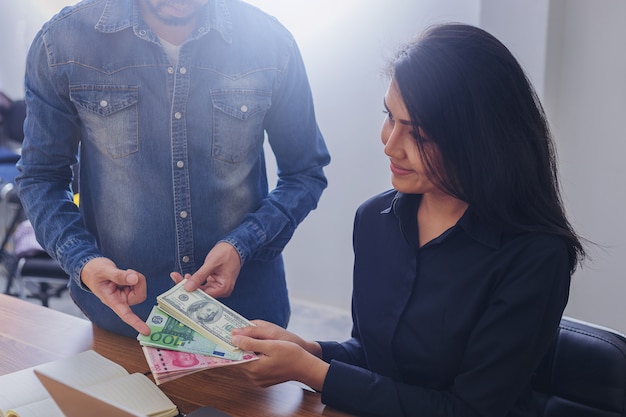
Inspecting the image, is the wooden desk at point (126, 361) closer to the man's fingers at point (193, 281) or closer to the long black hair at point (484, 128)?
the man's fingers at point (193, 281)

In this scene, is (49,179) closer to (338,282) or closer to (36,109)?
(36,109)

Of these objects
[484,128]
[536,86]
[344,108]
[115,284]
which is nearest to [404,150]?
[484,128]

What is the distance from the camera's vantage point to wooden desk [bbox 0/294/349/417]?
129 centimetres

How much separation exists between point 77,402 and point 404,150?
734 mm

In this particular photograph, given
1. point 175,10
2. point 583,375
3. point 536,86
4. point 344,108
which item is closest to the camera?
point 583,375

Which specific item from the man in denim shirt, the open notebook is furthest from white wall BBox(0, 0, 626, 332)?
the open notebook

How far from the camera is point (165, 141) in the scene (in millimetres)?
1630

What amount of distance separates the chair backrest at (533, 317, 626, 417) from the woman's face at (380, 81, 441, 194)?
40 centimetres

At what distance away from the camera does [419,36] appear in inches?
52.7

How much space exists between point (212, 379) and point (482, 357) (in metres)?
0.54

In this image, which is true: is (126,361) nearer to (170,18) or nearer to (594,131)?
(170,18)

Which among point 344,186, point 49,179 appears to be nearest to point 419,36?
point 49,179

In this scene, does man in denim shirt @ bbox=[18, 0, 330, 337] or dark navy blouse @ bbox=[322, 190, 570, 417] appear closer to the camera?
dark navy blouse @ bbox=[322, 190, 570, 417]

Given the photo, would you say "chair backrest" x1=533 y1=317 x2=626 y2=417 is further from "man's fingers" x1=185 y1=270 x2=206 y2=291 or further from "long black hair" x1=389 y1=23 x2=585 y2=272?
"man's fingers" x1=185 y1=270 x2=206 y2=291
